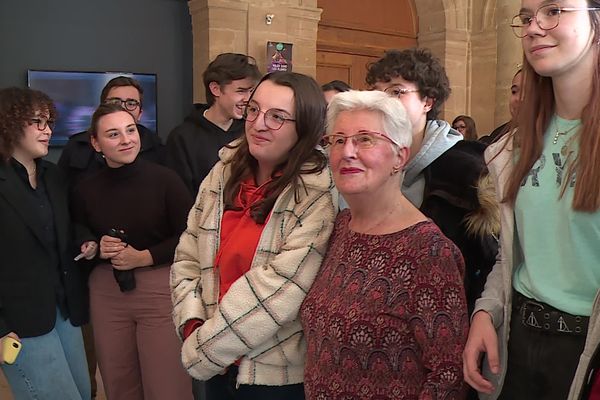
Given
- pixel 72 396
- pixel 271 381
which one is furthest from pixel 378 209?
pixel 72 396

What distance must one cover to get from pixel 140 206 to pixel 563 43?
1826 millimetres

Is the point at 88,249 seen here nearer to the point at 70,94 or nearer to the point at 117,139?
the point at 117,139

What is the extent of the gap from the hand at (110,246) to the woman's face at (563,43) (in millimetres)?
1798

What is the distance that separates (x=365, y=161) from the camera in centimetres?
147

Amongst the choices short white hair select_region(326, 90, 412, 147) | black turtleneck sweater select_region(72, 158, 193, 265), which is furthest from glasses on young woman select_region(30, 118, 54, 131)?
short white hair select_region(326, 90, 412, 147)

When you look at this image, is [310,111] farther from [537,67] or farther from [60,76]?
[60,76]

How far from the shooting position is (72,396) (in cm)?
245

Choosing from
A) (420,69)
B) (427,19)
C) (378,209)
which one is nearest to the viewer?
(378,209)

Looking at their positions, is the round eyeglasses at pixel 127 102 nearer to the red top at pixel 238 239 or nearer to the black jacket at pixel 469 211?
the red top at pixel 238 239

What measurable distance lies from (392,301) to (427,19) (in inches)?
284

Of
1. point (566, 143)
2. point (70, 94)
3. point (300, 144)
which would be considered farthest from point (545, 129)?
point (70, 94)

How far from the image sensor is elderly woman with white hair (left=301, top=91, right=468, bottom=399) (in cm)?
134

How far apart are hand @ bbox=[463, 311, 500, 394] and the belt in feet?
0.27

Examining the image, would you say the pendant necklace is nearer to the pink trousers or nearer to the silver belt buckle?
the silver belt buckle
